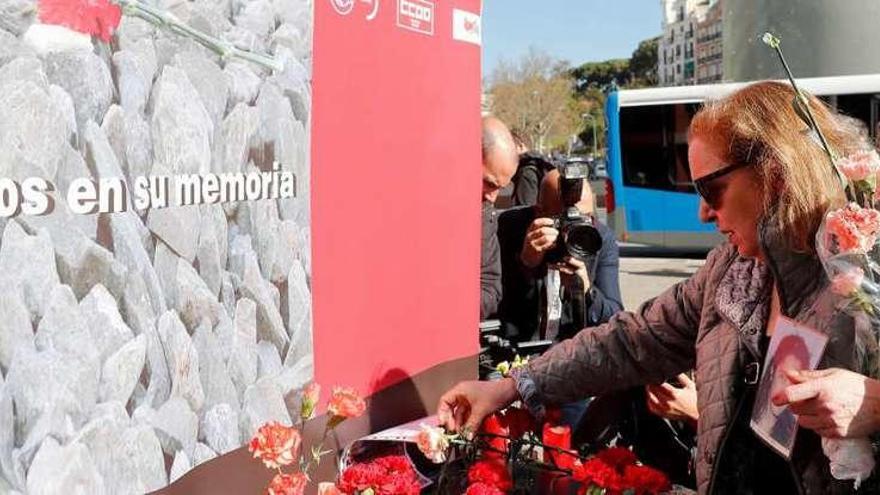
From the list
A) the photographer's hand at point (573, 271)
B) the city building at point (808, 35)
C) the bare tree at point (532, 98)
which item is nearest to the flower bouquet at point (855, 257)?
the photographer's hand at point (573, 271)

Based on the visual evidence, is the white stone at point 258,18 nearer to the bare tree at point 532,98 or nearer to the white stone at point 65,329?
the white stone at point 65,329

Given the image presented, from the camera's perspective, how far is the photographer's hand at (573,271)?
3.47 metres

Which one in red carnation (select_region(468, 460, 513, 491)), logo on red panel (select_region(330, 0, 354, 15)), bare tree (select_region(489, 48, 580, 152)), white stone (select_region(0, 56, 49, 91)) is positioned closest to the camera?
white stone (select_region(0, 56, 49, 91))

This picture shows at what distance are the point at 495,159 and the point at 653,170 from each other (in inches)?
439

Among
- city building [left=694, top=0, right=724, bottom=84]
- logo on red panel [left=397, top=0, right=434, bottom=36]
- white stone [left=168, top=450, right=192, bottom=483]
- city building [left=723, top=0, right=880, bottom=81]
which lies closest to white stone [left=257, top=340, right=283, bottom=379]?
white stone [left=168, top=450, right=192, bottom=483]

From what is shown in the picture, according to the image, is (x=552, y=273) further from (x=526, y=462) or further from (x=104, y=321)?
(x=104, y=321)

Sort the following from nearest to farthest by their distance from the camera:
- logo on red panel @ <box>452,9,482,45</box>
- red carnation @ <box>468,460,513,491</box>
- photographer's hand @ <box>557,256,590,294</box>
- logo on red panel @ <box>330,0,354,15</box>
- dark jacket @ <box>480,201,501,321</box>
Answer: red carnation @ <box>468,460,513,491</box>
logo on red panel @ <box>330,0,354,15</box>
logo on red panel @ <box>452,9,482,45</box>
photographer's hand @ <box>557,256,590,294</box>
dark jacket @ <box>480,201,501,321</box>

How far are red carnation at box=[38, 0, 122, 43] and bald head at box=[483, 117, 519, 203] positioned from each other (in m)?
2.20

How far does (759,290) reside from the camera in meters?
1.88

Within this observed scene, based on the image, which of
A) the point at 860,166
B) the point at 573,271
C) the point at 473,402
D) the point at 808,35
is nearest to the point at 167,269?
the point at 473,402

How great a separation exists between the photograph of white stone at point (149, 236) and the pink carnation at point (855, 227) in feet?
3.36

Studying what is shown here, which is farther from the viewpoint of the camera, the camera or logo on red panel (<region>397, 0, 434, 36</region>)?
the camera

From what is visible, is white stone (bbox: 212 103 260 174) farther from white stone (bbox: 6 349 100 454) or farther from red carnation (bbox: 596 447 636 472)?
red carnation (bbox: 596 447 636 472)

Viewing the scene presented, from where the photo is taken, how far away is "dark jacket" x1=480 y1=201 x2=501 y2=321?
11.8ft
